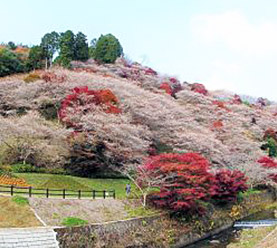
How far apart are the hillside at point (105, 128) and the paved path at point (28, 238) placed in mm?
12101

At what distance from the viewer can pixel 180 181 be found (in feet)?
90.3

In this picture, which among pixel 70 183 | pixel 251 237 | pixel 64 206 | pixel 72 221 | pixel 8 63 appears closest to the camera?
pixel 72 221

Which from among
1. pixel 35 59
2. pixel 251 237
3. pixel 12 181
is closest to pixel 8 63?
pixel 35 59

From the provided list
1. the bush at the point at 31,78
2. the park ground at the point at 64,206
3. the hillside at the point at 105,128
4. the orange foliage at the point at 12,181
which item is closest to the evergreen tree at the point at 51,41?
the hillside at the point at 105,128

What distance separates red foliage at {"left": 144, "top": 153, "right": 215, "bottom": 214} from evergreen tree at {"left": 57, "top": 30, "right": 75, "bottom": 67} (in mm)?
32848

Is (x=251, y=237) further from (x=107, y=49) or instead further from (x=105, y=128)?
(x=107, y=49)

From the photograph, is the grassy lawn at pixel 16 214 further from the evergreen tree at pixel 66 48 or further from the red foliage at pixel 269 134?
the red foliage at pixel 269 134

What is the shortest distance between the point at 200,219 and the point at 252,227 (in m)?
5.20

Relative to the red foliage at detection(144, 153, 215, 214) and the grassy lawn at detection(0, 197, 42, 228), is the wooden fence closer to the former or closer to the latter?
the grassy lawn at detection(0, 197, 42, 228)

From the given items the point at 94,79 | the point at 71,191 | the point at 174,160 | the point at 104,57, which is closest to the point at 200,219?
the point at 174,160

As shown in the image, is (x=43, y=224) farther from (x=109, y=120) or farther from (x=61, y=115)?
(x=61, y=115)

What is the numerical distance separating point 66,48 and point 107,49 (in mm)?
11330

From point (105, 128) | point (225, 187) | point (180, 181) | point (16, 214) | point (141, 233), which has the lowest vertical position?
point (141, 233)

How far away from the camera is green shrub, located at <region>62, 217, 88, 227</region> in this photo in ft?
70.1
